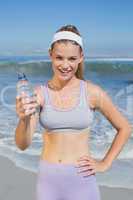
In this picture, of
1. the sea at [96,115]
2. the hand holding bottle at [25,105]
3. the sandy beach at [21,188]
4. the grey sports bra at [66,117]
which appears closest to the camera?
the hand holding bottle at [25,105]

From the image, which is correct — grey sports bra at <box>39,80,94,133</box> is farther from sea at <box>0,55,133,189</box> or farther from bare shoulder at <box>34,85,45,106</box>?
sea at <box>0,55,133,189</box>

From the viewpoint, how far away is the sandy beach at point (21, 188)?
3.18 m

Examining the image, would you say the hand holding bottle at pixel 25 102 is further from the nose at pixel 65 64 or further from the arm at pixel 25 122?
the nose at pixel 65 64

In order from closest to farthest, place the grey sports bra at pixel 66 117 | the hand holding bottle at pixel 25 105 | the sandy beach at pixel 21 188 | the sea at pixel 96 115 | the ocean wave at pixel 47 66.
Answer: the hand holding bottle at pixel 25 105 → the grey sports bra at pixel 66 117 → the sandy beach at pixel 21 188 → the sea at pixel 96 115 → the ocean wave at pixel 47 66

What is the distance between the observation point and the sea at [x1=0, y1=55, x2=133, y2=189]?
156 inches

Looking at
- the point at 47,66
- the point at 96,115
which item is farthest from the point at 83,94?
the point at 47,66

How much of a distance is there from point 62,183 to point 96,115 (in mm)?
5136

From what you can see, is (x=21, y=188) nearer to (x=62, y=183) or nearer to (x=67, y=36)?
(x=62, y=183)

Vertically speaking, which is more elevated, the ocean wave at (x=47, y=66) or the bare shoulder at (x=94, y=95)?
the bare shoulder at (x=94, y=95)

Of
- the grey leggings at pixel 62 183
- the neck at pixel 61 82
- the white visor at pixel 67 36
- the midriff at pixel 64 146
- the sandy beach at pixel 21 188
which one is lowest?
the sandy beach at pixel 21 188

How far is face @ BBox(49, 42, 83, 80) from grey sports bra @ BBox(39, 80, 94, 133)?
10cm

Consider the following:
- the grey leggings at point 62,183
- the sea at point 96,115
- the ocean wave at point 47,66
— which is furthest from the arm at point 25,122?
the ocean wave at point 47,66

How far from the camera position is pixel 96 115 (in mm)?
6695

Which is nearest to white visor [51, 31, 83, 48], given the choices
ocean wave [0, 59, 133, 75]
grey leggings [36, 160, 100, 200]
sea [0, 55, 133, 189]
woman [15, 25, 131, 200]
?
woman [15, 25, 131, 200]
